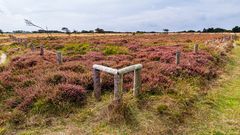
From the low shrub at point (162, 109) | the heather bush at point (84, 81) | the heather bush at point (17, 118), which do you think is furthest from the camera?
the heather bush at point (84, 81)

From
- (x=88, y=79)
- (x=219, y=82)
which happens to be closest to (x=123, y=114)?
(x=88, y=79)

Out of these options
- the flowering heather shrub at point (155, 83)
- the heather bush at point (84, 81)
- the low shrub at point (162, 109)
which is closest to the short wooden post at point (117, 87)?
the low shrub at point (162, 109)

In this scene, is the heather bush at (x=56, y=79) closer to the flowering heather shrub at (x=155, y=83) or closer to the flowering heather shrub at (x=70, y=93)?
the flowering heather shrub at (x=70, y=93)

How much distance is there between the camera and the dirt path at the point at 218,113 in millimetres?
7602

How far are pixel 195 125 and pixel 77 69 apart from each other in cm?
672

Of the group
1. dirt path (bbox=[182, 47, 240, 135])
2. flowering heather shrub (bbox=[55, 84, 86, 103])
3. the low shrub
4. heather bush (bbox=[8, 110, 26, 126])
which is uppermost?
flowering heather shrub (bbox=[55, 84, 86, 103])

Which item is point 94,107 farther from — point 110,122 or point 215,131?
point 215,131

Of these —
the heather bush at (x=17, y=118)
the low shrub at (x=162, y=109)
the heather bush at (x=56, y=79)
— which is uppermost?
the heather bush at (x=56, y=79)

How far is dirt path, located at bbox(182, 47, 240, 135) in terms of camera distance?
760 cm

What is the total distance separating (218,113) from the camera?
889 centimetres

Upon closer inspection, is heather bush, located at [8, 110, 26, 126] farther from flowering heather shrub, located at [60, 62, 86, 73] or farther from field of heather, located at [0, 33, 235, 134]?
flowering heather shrub, located at [60, 62, 86, 73]

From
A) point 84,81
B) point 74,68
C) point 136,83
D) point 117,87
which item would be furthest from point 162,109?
point 74,68

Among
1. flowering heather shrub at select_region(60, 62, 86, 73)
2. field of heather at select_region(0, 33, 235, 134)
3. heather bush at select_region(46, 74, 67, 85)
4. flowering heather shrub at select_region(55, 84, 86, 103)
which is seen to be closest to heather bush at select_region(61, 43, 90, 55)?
flowering heather shrub at select_region(60, 62, 86, 73)

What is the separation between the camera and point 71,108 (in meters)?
8.30
